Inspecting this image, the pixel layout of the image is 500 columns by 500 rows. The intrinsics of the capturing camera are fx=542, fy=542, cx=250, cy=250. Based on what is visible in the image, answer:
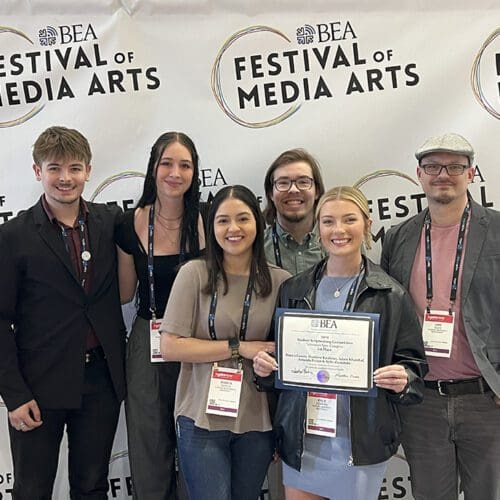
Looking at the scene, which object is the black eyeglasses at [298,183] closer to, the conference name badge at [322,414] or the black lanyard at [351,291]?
the black lanyard at [351,291]

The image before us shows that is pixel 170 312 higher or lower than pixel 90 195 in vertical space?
lower

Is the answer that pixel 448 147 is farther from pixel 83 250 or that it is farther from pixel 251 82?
pixel 83 250

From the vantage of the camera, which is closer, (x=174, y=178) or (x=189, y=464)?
(x=189, y=464)

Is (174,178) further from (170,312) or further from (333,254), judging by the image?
(333,254)

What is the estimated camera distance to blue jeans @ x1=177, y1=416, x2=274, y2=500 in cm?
177

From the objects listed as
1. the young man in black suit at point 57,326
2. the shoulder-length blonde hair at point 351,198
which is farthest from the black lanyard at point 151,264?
the shoulder-length blonde hair at point 351,198

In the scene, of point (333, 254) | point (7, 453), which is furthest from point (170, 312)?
point (7, 453)

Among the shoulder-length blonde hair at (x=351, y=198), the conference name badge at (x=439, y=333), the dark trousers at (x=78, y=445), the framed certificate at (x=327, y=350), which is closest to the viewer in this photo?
the framed certificate at (x=327, y=350)

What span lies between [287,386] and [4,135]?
1.78 meters

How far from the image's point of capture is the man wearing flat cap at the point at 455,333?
189cm

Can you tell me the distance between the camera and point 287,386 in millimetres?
1654

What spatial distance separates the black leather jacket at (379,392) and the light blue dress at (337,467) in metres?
0.03

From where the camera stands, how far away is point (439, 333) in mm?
1892

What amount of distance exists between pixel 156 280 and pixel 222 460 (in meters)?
0.70
